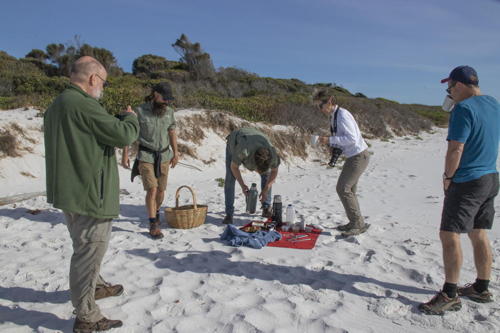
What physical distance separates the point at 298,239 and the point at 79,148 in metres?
3.10

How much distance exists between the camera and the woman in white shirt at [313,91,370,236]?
4.67 metres

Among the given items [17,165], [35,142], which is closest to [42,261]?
[17,165]

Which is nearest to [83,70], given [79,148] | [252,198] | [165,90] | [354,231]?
[79,148]

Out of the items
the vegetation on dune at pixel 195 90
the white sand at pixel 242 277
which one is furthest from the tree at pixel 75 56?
the white sand at pixel 242 277

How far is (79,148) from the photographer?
243cm

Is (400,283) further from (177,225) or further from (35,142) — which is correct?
(35,142)

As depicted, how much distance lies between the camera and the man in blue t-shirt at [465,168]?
277 centimetres

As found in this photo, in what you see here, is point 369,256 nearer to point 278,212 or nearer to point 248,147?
point 278,212

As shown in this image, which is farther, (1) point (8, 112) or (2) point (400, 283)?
(1) point (8, 112)

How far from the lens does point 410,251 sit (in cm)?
429

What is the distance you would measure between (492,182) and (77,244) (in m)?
3.09

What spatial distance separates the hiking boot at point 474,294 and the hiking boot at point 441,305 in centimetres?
26

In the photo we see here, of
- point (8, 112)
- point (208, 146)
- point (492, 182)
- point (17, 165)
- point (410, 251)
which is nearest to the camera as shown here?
point (492, 182)

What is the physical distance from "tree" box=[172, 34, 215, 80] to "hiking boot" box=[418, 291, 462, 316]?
88.7 feet
